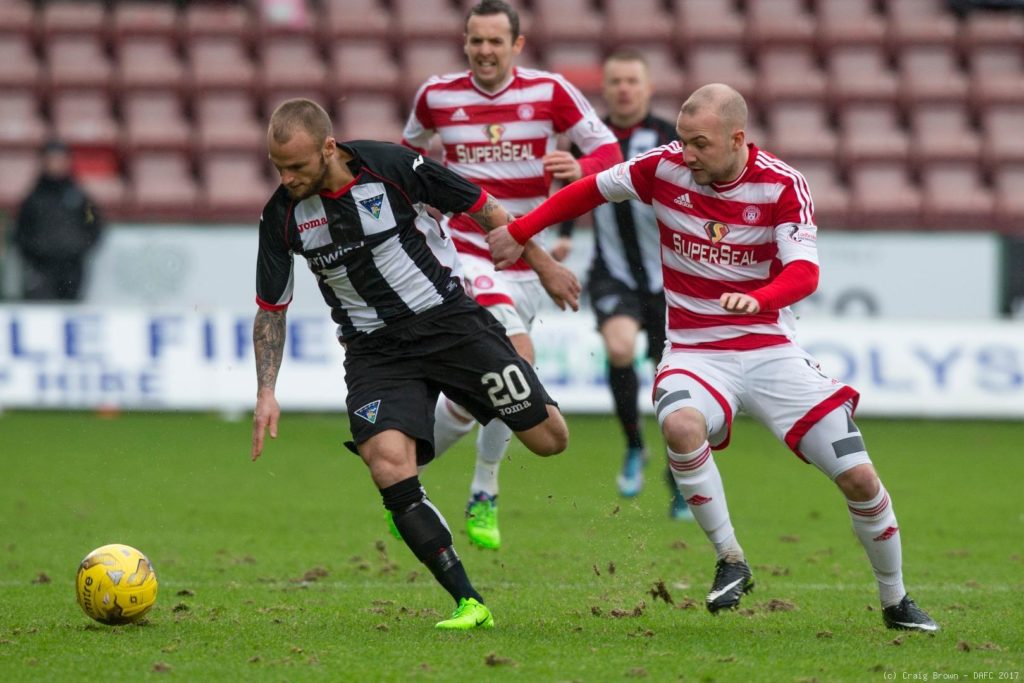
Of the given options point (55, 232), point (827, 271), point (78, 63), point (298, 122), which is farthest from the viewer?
point (78, 63)

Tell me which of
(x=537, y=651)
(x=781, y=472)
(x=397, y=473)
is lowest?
(x=781, y=472)

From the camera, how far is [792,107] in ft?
57.4

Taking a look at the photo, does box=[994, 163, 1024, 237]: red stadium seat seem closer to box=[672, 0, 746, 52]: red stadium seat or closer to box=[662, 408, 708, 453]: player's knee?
box=[672, 0, 746, 52]: red stadium seat

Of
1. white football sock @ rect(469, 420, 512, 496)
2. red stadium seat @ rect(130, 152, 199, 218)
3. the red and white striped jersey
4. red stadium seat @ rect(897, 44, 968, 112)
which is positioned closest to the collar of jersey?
the red and white striped jersey

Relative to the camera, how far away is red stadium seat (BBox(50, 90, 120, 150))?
655 inches

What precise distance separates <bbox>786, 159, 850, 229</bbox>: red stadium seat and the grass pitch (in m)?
4.91

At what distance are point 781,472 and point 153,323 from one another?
5683mm

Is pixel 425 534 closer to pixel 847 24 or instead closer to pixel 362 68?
pixel 362 68

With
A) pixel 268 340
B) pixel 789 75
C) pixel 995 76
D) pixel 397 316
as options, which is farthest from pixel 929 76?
pixel 268 340

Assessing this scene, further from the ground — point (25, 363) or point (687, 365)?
point (687, 365)

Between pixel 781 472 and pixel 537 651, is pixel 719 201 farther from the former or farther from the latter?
pixel 781 472

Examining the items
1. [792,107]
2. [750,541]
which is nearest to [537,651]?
[750,541]

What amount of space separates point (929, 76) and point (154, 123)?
355 inches

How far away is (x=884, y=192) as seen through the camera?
16891mm
